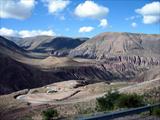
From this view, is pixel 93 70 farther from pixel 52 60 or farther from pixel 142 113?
pixel 142 113

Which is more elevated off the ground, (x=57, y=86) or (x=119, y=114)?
(x=119, y=114)

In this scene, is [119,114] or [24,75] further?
[24,75]

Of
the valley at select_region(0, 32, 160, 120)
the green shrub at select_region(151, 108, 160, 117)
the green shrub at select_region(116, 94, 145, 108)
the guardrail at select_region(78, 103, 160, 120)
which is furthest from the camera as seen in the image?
the valley at select_region(0, 32, 160, 120)

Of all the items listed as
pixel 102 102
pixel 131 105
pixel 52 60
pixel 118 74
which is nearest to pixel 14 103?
pixel 102 102

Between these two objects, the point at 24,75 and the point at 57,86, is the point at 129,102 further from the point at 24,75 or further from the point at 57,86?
the point at 24,75

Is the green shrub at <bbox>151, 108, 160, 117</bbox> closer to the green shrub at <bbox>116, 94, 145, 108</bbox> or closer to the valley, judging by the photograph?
the green shrub at <bbox>116, 94, 145, 108</bbox>

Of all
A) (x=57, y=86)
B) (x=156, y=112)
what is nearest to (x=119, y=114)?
(x=156, y=112)

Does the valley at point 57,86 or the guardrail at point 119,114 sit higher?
the guardrail at point 119,114

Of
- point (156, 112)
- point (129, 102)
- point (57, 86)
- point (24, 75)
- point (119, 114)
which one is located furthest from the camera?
point (24, 75)

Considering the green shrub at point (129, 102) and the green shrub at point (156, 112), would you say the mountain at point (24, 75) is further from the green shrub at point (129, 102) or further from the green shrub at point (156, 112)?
the green shrub at point (156, 112)

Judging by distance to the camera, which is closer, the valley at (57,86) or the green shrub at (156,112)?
the green shrub at (156,112)

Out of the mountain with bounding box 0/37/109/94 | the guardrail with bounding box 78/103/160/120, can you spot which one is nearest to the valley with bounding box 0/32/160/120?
the mountain with bounding box 0/37/109/94

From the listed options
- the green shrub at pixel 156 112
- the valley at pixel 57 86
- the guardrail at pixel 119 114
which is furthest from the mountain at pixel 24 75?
the green shrub at pixel 156 112
